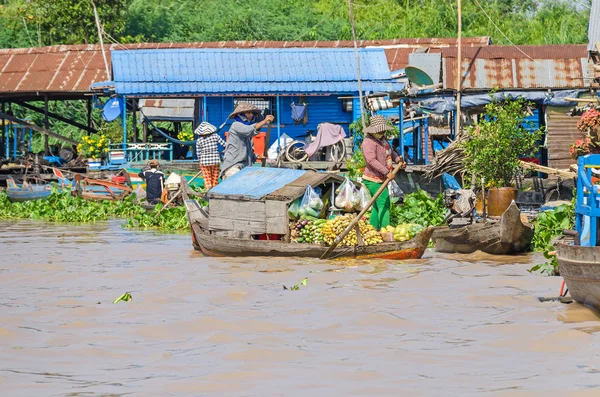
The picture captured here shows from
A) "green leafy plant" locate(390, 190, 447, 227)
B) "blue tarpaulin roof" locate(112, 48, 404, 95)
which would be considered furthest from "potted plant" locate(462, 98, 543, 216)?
"blue tarpaulin roof" locate(112, 48, 404, 95)

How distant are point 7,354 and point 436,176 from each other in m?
9.68

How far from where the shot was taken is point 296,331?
22.4 feet

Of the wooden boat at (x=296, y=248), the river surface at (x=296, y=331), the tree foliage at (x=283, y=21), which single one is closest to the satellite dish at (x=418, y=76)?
the river surface at (x=296, y=331)

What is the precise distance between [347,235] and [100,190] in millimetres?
9817

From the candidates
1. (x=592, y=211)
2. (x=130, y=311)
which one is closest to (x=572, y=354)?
(x=592, y=211)

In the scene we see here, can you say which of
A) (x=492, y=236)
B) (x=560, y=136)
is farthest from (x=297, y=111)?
(x=492, y=236)

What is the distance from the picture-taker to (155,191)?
17000mm

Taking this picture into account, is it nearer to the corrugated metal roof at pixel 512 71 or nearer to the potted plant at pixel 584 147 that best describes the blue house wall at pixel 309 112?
the corrugated metal roof at pixel 512 71

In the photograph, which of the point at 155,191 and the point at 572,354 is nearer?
the point at 572,354

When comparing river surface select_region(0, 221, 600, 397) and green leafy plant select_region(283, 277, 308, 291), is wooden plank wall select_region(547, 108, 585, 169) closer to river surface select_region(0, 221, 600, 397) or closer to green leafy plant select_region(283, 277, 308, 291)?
river surface select_region(0, 221, 600, 397)

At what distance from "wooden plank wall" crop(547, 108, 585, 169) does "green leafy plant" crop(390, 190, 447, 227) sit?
3895 millimetres

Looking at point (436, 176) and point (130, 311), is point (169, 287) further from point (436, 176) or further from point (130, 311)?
point (436, 176)

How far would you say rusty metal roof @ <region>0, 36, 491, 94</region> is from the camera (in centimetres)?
2294

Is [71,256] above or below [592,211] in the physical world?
below
